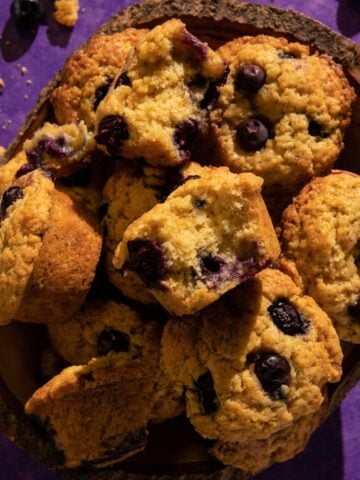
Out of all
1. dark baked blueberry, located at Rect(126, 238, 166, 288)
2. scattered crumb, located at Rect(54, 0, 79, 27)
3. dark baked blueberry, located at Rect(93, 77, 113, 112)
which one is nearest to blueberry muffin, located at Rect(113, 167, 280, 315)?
dark baked blueberry, located at Rect(126, 238, 166, 288)

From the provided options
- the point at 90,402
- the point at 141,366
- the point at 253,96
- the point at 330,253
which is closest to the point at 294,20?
the point at 253,96

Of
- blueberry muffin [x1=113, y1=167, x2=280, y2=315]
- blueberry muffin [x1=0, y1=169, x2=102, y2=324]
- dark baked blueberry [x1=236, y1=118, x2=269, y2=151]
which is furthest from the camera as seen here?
dark baked blueberry [x1=236, y1=118, x2=269, y2=151]

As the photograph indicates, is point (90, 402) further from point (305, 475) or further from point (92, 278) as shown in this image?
point (305, 475)

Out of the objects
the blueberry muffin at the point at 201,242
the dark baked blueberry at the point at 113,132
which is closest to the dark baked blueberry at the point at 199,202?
A: the blueberry muffin at the point at 201,242

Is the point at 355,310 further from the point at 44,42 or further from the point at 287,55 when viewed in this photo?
the point at 44,42

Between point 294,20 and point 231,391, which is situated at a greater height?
A: point 294,20

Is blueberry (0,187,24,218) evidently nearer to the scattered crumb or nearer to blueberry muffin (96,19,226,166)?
blueberry muffin (96,19,226,166)
